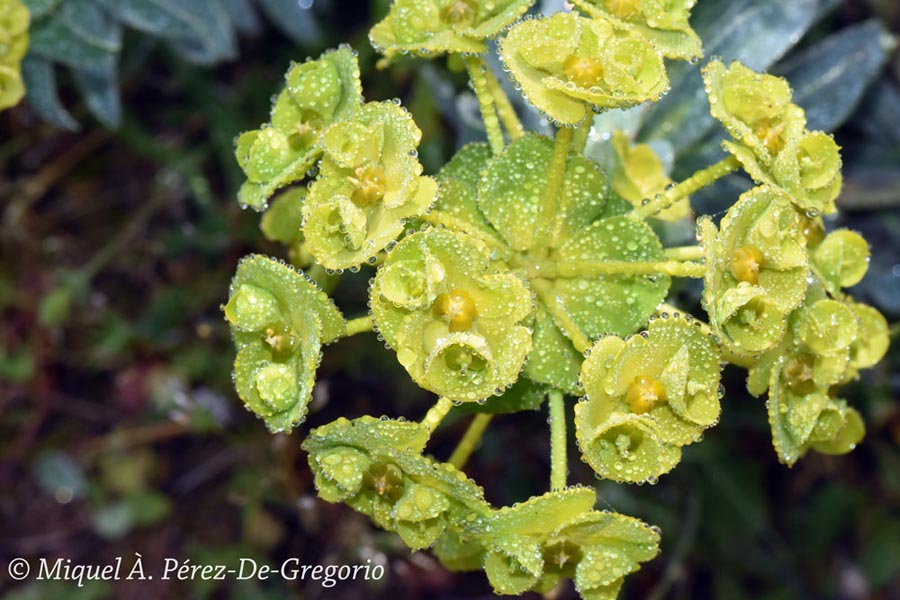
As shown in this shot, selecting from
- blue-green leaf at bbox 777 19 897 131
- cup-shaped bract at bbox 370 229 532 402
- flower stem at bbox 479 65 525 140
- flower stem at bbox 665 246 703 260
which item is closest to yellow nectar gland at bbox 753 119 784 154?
flower stem at bbox 665 246 703 260

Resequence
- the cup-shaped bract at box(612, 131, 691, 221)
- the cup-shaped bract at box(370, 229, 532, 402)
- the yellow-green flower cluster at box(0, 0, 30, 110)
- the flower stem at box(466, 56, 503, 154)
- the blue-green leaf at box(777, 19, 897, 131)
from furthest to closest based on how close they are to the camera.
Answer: the blue-green leaf at box(777, 19, 897, 131) < the yellow-green flower cluster at box(0, 0, 30, 110) < the cup-shaped bract at box(612, 131, 691, 221) < the flower stem at box(466, 56, 503, 154) < the cup-shaped bract at box(370, 229, 532, 402)

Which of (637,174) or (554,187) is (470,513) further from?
(637,174)

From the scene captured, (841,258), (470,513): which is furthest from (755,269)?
(470,513)

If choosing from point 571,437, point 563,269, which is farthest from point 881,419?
point 563,269

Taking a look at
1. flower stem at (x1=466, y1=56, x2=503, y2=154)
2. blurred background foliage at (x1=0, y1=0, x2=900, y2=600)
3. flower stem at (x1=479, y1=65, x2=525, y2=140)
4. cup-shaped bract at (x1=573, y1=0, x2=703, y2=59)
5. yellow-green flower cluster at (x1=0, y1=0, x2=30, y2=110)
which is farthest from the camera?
blurred background foliage at (x1=0, y1=0, x2=900, y2=600)

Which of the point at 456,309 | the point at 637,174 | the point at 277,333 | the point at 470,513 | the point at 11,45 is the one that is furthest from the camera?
the point at 11,45

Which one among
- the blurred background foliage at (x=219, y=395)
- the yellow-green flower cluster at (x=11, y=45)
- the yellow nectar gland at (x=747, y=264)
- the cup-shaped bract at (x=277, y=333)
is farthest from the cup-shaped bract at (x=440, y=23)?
the blurred background foliage at (x=219, y=395)

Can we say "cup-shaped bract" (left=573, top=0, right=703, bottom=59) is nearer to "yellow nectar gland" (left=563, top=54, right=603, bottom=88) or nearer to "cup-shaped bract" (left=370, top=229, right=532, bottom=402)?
"yellow nectar gland" (left=563, top=54, right=603, bottom=88)

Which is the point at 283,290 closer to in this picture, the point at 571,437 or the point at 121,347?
the point at 571,437
